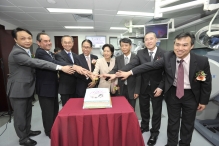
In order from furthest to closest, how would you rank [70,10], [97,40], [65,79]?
1. [97,40]
2. [70,10]
3. [65,79]

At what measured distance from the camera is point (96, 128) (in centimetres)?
106

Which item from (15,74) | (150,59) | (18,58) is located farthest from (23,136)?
(150,59)

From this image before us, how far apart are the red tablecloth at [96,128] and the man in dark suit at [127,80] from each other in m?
0.80

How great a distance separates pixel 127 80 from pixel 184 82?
75cm

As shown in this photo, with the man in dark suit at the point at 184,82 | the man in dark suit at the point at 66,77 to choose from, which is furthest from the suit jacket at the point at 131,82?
the man in dark suit at the point at 66,77

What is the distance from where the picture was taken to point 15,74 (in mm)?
1661

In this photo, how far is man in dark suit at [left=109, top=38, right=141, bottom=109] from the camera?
189cm

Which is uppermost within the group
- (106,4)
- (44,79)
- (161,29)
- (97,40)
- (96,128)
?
(106,4)

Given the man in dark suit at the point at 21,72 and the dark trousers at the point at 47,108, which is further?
the dark trousers at the point at 47,108

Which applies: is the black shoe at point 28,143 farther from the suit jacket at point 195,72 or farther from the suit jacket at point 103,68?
the suit jacket at point 195,72

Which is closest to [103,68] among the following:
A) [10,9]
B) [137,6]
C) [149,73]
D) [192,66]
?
[149,73]

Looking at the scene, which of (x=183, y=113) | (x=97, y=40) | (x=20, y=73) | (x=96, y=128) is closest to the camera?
(x=96, y=128)

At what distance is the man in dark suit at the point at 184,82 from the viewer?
1.36 m

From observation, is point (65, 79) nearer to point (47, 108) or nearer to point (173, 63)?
point (47, 108)
